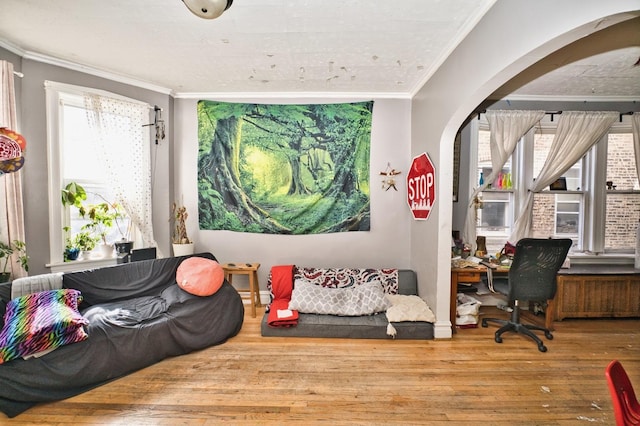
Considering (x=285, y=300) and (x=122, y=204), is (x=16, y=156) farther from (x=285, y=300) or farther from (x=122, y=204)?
(x=285, y=300)

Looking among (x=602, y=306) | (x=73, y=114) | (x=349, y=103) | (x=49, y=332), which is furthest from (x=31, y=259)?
(x=602, y=306)

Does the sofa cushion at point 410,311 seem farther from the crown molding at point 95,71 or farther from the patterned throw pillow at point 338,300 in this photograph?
the crown molding at point 95,71

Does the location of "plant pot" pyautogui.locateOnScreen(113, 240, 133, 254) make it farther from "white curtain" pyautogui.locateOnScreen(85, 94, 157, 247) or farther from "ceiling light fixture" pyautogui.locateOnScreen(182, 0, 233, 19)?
"ceiling light fixture" pyautogui.locateOnScreen(182, 0, 233, 19)

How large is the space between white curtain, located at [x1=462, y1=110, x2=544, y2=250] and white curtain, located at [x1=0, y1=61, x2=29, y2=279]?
4455 millimetres

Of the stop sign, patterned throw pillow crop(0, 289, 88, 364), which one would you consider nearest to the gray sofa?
the stop sign

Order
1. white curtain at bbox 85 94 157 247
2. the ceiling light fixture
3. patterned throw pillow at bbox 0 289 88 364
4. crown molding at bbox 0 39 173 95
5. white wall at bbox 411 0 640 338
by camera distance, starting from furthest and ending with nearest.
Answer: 1. white curtain at bbox 85 94 157 247
2. crown molding at bbox 0 39 173 95
3. patterned throw pillow at bbox 0 289 88 364
4. the ceiling light fixture
5. white wall at bbox 411 0 640 338

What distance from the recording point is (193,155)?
3.56m

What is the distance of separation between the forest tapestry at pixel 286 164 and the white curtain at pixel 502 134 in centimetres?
129

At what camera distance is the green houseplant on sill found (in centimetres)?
282

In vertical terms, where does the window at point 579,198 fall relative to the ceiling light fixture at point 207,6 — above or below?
below

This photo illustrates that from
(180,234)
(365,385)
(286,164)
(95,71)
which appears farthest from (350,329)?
(95,71)

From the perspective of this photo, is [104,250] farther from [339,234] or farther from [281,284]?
[339,234]

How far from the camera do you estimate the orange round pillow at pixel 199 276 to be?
2662 mm

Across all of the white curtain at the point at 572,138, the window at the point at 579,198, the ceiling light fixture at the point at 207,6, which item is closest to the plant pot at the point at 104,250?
the ceiling light fixture at the point at 207,6
